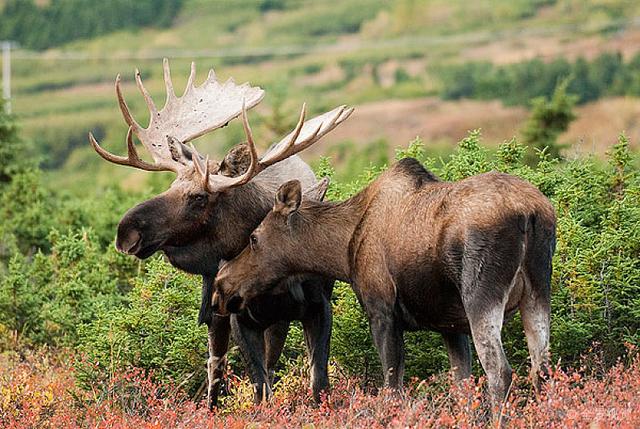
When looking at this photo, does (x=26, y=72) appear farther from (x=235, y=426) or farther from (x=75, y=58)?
(x=235, y=426)

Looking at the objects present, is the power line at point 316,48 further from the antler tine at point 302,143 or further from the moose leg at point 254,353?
the moose leg at point 254,353

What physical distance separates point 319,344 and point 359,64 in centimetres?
6359

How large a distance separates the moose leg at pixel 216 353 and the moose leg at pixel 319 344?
752 mm

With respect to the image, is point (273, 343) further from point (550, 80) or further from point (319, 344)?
point (550, 80)

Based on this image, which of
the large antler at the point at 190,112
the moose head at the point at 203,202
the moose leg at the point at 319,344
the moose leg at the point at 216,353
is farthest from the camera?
the large antler at the point at 190,112

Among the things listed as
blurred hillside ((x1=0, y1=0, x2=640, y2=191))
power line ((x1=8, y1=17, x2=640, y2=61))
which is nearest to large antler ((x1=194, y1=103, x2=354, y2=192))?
blurred hillside ((x1=0, y1=0, x2=640, y2=191))

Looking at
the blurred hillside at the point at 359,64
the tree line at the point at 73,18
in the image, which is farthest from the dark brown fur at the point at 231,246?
the tree line at the point at 73,18

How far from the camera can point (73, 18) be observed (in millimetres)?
86062

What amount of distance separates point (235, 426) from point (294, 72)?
206ft

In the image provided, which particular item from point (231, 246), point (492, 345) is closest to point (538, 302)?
point (492, 345)

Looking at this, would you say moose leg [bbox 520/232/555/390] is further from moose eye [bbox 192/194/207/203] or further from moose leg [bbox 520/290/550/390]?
moose eye [bbox 192/194/207/203]

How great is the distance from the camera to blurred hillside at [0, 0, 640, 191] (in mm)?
52062

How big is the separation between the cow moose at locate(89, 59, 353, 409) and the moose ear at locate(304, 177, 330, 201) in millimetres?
11

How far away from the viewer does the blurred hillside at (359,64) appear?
52.1 meters
